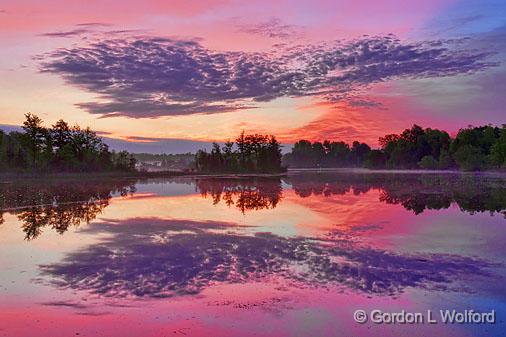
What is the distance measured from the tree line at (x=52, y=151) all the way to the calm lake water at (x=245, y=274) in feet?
235

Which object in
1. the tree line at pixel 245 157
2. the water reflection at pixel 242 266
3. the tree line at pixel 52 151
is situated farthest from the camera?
the tree line at pixel 245 157

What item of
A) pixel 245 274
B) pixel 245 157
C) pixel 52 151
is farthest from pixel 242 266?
pixel 245 157

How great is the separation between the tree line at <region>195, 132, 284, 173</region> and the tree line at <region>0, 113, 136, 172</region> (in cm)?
2868

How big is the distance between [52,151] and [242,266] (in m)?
92.0

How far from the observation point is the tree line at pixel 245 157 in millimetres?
132000

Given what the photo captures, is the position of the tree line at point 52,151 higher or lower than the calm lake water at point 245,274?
higher

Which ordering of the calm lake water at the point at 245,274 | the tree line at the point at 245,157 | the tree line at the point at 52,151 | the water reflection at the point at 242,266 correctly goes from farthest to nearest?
the tree line at the point at 245,157
the tree line at the point at 52,151
the water reflection at the point at 242,266
the calm lake water at the point at 245,274

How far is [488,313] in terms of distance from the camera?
425 inches

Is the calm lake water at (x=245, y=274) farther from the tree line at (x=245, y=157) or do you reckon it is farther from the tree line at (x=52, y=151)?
the tree line at (x=245, y=157)

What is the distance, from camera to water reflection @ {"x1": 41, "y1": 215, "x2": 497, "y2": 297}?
13.3 meters

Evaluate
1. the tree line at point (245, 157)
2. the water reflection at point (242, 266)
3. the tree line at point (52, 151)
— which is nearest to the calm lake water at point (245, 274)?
the water reflection at point (242, 266)

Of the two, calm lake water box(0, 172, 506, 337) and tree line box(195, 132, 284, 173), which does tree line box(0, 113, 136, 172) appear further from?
calm lake water box(0, 172, 506, 337)

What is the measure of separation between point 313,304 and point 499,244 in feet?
38.4

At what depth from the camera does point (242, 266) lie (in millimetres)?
15594
